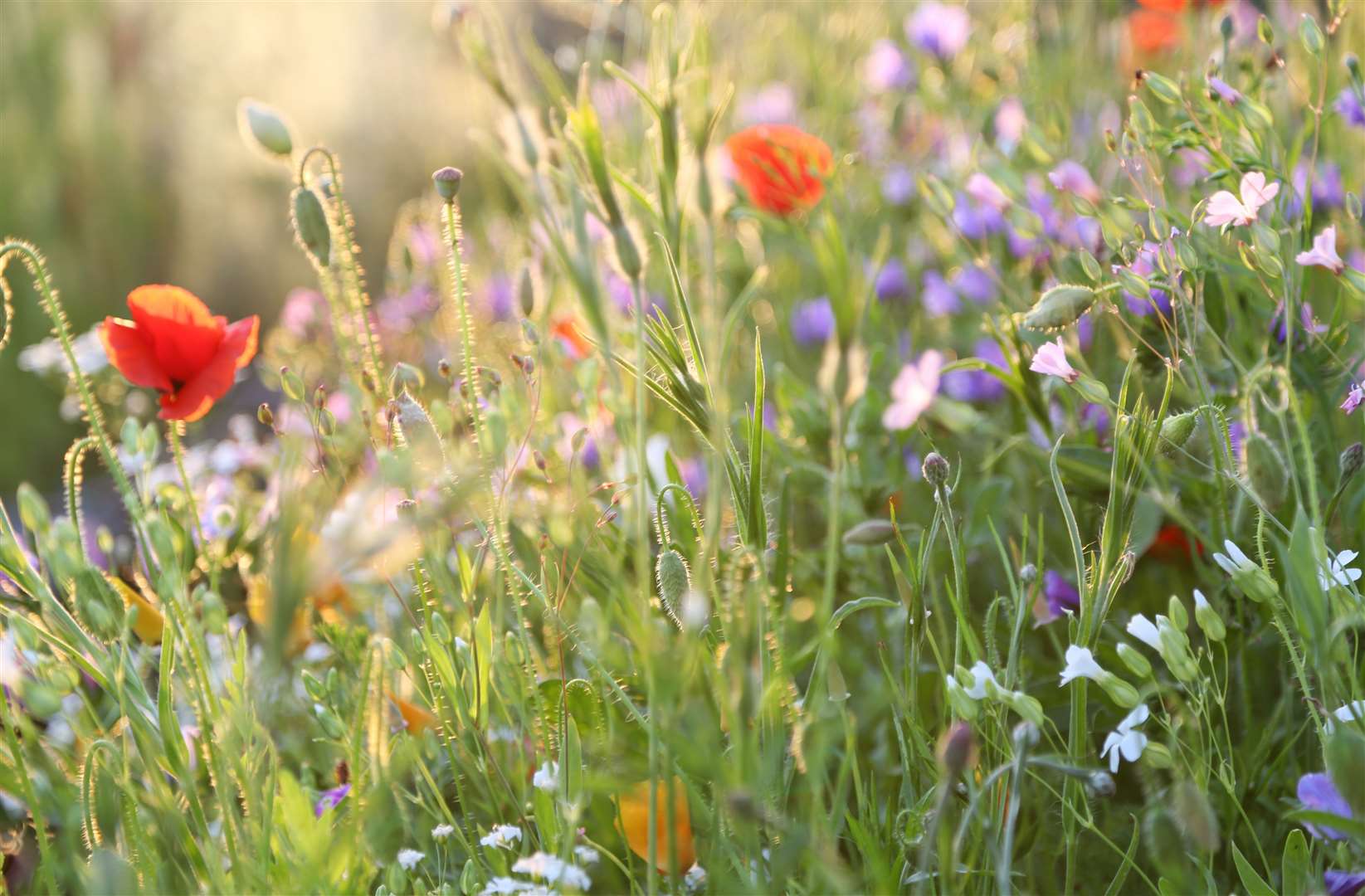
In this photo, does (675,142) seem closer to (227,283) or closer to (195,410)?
(195,410)

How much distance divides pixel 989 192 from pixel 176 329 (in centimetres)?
62

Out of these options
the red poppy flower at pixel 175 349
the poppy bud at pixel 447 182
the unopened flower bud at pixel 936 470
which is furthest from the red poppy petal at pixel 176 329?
the unopened flower bud at pixel 936 470

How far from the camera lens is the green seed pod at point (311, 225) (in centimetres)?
72

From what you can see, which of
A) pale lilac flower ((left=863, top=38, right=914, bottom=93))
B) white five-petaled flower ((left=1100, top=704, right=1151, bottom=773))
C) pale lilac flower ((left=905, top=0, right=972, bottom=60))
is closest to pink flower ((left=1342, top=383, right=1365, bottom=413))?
white five-petaled flower ((left=1100, top=704, right=1151, bottom=773))

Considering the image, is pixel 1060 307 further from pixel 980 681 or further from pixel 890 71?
pixel 890 71

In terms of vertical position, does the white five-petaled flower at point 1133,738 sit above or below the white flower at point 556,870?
below

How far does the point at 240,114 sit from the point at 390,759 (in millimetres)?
443

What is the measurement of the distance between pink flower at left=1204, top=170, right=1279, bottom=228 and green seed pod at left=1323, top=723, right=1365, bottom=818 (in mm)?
314

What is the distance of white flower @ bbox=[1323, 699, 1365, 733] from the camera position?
0.52 meters

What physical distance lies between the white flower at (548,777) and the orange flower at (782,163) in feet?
2.17

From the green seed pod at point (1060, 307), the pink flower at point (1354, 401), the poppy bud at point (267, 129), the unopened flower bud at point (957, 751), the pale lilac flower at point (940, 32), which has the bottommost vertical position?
the pink flower at point (1354, 401)

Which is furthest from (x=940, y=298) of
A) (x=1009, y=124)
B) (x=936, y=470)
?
(x=936, y=470)

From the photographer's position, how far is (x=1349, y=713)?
544 millimetres

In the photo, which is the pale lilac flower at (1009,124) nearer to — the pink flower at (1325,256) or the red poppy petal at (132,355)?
the pink flower at (1325,256)
